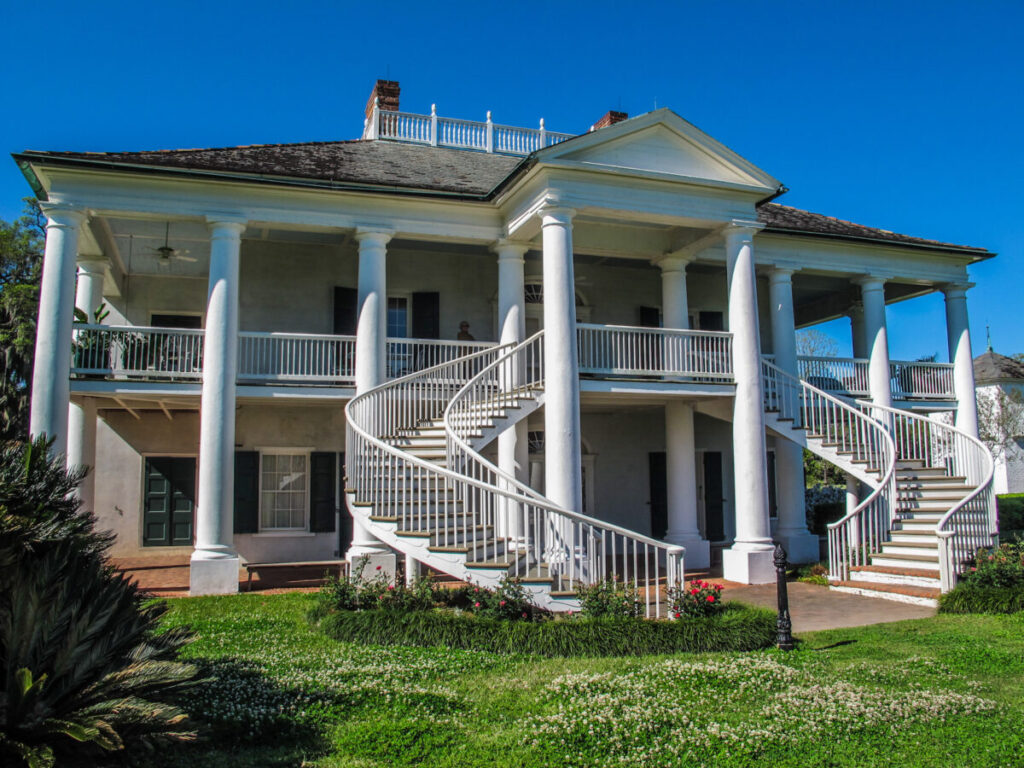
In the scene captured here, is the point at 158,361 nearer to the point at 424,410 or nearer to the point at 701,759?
the point at 424,410

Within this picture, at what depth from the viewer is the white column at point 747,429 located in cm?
1397

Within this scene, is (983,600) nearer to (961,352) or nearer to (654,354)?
(654,354)

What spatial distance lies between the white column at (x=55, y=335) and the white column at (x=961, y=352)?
711 inches

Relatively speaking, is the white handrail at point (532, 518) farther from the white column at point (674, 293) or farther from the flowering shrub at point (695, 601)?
the white column at point (674, 293)

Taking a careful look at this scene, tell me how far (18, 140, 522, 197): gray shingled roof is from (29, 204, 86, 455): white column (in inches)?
49.7

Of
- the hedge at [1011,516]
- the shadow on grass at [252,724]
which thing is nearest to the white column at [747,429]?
the shadow on grass at [252,724]

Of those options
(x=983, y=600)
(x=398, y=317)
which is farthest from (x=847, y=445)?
(x=398, y=317)

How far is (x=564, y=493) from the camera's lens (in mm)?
12594

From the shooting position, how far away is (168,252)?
14.4m

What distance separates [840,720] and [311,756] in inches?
151

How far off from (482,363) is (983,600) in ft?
29.4

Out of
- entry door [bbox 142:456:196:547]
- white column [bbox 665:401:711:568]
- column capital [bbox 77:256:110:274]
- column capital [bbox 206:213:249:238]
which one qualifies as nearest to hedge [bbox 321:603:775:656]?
white column [bbox 665:401:711:568]

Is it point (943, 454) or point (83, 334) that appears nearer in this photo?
point (83, 334)

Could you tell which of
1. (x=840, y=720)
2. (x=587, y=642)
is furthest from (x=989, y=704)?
(x=587, y=642)
